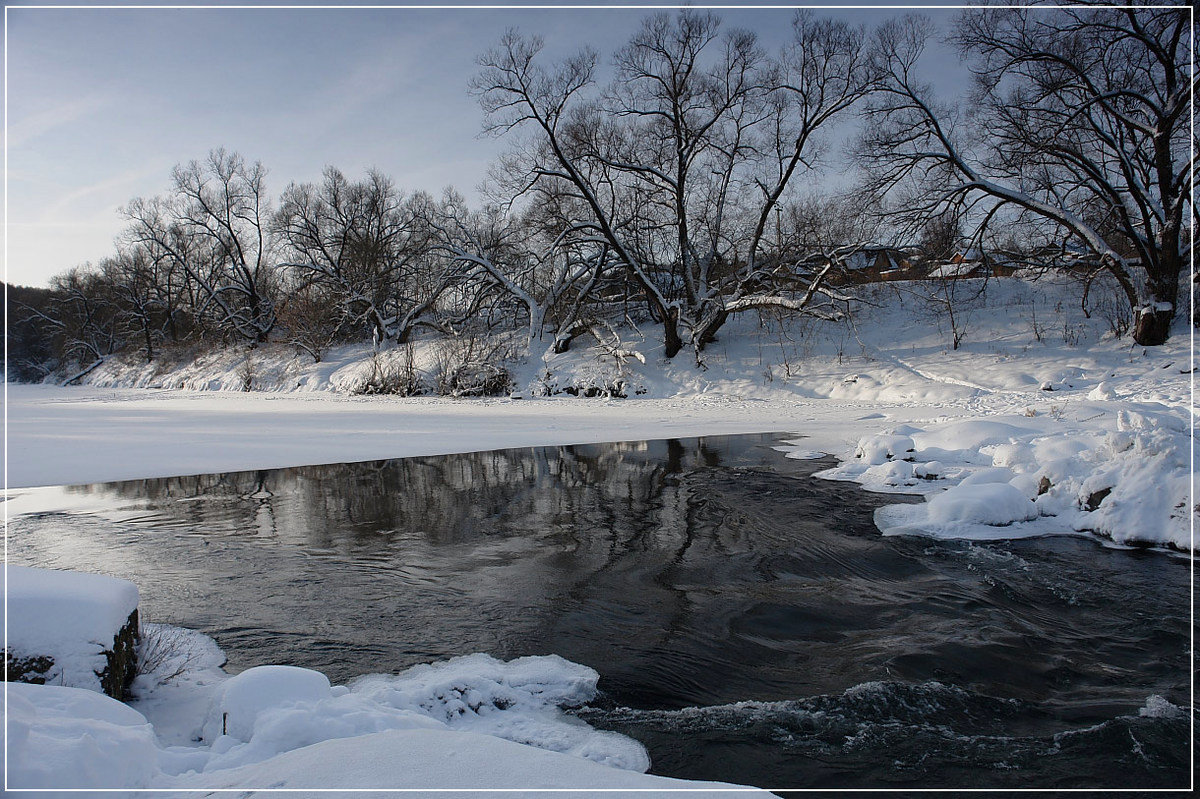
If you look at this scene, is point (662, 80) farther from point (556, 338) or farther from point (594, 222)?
point (556, 338)

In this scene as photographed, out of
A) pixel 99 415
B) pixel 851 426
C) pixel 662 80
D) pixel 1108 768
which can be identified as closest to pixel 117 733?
pixel 1108 768

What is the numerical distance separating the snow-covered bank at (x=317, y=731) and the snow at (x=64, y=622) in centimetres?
41

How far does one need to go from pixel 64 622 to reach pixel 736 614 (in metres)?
4.09

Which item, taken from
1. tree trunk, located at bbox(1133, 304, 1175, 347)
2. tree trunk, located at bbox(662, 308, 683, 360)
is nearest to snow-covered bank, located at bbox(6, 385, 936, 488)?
tree trunk, located at bbox(662, 308, 683, 360)

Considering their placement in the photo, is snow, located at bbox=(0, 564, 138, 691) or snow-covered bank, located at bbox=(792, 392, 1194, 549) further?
snow-covered bank, located at bbox=(792, 392, 1194, 549)

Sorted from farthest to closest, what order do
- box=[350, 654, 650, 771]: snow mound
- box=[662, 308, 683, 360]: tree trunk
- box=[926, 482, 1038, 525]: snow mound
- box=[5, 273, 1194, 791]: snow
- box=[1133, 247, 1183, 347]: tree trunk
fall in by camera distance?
box=[662, 308, 683, 360]: tree trunk → box=[1133, 247, 1183, 347]: tree trunk → box=[926, 482, 1038, 525]: snow mound → box=[350, 654, 650, 771]: snow mound → box=[5, 273, 1194, 791]: snow

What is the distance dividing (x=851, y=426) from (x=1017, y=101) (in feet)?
37.6

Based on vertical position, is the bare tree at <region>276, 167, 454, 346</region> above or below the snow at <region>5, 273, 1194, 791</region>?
above

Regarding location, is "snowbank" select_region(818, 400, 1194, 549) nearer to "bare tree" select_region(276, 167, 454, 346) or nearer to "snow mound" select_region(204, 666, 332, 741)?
"snow mound" select_region(204, 666, 332, 741)

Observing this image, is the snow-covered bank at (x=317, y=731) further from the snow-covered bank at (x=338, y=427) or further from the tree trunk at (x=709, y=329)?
the tree trunk at (x=709, y=329)

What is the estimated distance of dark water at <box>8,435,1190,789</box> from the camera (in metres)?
3.47

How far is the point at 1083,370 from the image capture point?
18625 mm

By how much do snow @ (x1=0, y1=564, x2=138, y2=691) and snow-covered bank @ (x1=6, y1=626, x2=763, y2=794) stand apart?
407mm

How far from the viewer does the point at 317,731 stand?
10.1 feet
